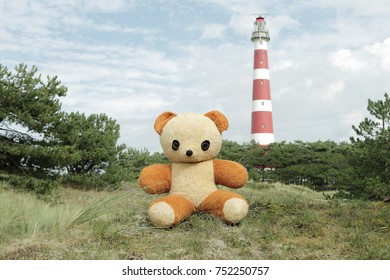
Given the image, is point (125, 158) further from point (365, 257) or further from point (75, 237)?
point (365, 257)

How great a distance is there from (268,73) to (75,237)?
21.8 m

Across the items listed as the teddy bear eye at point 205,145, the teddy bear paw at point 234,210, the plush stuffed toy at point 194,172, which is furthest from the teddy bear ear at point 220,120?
the teddy bear paw at point 234,210

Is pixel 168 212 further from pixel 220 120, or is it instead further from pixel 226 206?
pixel 220 120

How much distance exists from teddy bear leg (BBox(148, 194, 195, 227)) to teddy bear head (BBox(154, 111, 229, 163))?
574 millimetres

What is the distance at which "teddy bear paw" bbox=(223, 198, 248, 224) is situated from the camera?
5.86m

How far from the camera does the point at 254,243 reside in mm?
5230

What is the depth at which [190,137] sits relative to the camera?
6.09 metres

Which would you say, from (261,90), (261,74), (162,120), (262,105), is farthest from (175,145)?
(261,74)

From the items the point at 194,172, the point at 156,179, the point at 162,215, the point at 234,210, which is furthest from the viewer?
the point at 156,179

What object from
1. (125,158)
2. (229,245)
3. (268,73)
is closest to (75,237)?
(229,245)

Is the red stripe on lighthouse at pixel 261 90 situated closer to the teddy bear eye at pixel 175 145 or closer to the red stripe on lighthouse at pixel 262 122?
the red stripe on lighthouse at pixel 262 122

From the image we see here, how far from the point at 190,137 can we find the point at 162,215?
1032 mm

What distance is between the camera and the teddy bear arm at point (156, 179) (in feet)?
20.6

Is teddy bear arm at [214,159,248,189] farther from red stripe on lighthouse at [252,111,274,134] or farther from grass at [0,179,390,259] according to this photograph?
red stripe on lighthouse at [252,111,274,134]
